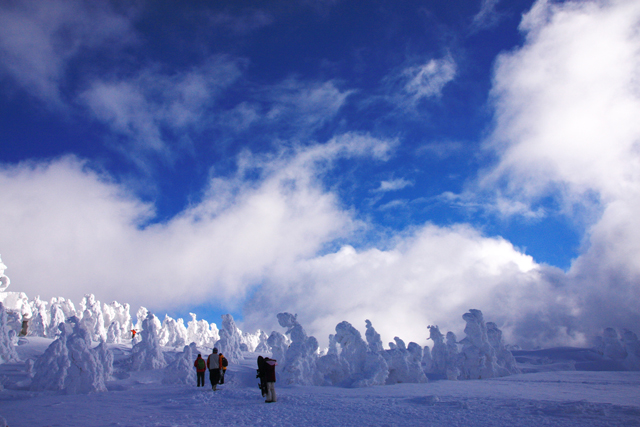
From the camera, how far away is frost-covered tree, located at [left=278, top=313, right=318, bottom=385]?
23.9m

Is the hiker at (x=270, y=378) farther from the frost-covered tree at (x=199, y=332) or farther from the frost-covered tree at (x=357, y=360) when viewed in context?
the frost-covered tree at (x=199, y=332)

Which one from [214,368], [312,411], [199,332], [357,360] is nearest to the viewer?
[312,411]

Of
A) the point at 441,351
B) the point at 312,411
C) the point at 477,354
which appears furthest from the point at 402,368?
the point at 312,411

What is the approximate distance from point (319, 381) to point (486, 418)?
1853cm

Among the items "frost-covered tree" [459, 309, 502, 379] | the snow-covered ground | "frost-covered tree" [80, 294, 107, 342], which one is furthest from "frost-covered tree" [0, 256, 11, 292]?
"frost-covered tree" [459, 309, 502, 379]

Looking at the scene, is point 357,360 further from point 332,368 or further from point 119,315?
point 119,315

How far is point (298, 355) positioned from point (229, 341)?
38.3m

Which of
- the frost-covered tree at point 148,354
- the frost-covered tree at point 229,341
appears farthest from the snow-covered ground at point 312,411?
the frost-covered tree at point 229,341

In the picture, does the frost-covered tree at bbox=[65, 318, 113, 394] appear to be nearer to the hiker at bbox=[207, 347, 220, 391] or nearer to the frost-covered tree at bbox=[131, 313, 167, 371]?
the hiker at bbox=[207, 347, 220, 391]

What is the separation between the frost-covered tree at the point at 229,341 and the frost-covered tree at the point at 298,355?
97.6 ft

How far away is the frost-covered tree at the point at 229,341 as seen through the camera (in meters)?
55.8

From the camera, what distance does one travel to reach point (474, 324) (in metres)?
36.6

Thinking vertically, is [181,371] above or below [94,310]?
below

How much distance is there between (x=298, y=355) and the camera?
82.1ft
